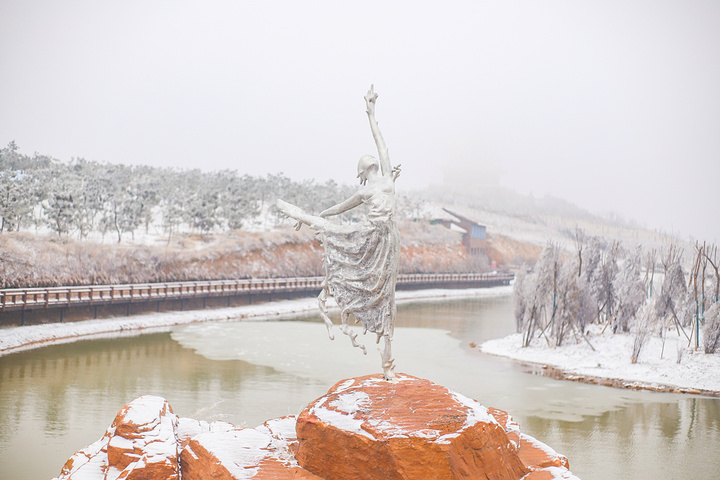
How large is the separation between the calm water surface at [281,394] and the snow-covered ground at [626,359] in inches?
49.8

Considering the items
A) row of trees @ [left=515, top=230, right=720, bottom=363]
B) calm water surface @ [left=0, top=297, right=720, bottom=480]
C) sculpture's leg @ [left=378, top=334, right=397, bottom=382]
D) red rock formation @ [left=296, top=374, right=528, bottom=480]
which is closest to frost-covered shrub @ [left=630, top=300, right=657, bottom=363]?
row of trees @ [left=515, top=230, right=720, bottom=363]

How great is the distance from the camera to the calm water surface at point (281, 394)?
416 inches

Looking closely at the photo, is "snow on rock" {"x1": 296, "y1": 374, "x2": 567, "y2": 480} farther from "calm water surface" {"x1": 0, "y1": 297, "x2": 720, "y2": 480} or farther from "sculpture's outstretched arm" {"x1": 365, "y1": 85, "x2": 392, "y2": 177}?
"calm water surface" {"x1": 0, "y1": 297, "x2": 720, "y2": 480}

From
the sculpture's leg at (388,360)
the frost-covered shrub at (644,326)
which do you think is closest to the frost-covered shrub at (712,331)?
the frost-covered shrub at (644,326)

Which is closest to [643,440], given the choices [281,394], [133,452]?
[281,394]

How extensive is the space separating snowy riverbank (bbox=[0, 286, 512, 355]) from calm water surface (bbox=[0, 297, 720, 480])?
0.99m

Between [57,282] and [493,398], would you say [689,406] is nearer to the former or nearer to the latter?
[493,398]

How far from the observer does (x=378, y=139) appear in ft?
28.1

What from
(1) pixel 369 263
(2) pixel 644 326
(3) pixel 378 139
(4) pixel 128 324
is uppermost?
(3) pixel 378 139

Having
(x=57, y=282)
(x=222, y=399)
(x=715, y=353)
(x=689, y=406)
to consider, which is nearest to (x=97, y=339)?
(x=57, y=282)

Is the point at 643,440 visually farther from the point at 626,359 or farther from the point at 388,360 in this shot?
the point at 626,359

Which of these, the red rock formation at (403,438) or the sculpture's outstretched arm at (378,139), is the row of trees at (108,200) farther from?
the red rock formation at (403,438)

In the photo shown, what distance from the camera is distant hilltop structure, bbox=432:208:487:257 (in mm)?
57375

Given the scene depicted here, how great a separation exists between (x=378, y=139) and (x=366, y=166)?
0.46 metres
